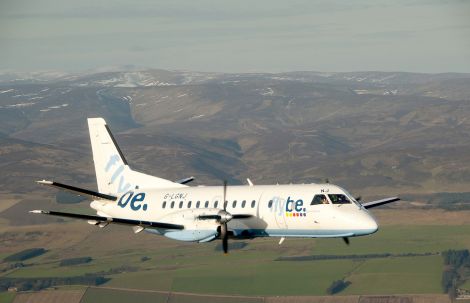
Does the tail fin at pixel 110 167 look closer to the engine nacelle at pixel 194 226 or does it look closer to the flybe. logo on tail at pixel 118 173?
the flybe. logo on tail at pixel 118 173

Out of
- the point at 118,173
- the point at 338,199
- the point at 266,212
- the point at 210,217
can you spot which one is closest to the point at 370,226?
the point at 338,199

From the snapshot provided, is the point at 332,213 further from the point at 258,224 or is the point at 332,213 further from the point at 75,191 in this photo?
the point at 75,191

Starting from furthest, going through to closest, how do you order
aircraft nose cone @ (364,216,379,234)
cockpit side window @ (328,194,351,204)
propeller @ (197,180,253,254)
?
propeller @ (197,180,253,254), cockpit side window @ (328,194,351,204), aircraft nose cone @ (364,216,379,234)

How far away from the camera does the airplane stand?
239 ft

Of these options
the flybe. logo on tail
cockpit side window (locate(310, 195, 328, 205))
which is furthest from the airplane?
the flybe. logo on tail

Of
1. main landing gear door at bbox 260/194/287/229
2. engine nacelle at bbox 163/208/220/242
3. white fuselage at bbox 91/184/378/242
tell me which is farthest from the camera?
engine nacelle at bbox 163/208/220/242

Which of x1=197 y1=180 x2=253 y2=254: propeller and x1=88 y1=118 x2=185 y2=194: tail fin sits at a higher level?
x1=88 y1=118 x2=185 y2=194: tail fin

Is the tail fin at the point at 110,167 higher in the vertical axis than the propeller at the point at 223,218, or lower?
higher

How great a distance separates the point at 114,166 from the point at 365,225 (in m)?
28.9

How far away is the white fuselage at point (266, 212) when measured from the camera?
2859 inches

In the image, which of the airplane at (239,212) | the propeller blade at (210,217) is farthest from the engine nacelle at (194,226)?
the propeller blade at (210,217)

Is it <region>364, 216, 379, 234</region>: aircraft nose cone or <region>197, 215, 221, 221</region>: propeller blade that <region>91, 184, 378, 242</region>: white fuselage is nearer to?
<region>364, 216, 379, 234</region>: aircraft nose cone

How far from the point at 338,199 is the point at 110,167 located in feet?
86.2

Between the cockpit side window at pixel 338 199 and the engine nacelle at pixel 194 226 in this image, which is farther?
the engine nacelle at pixel 194 226
